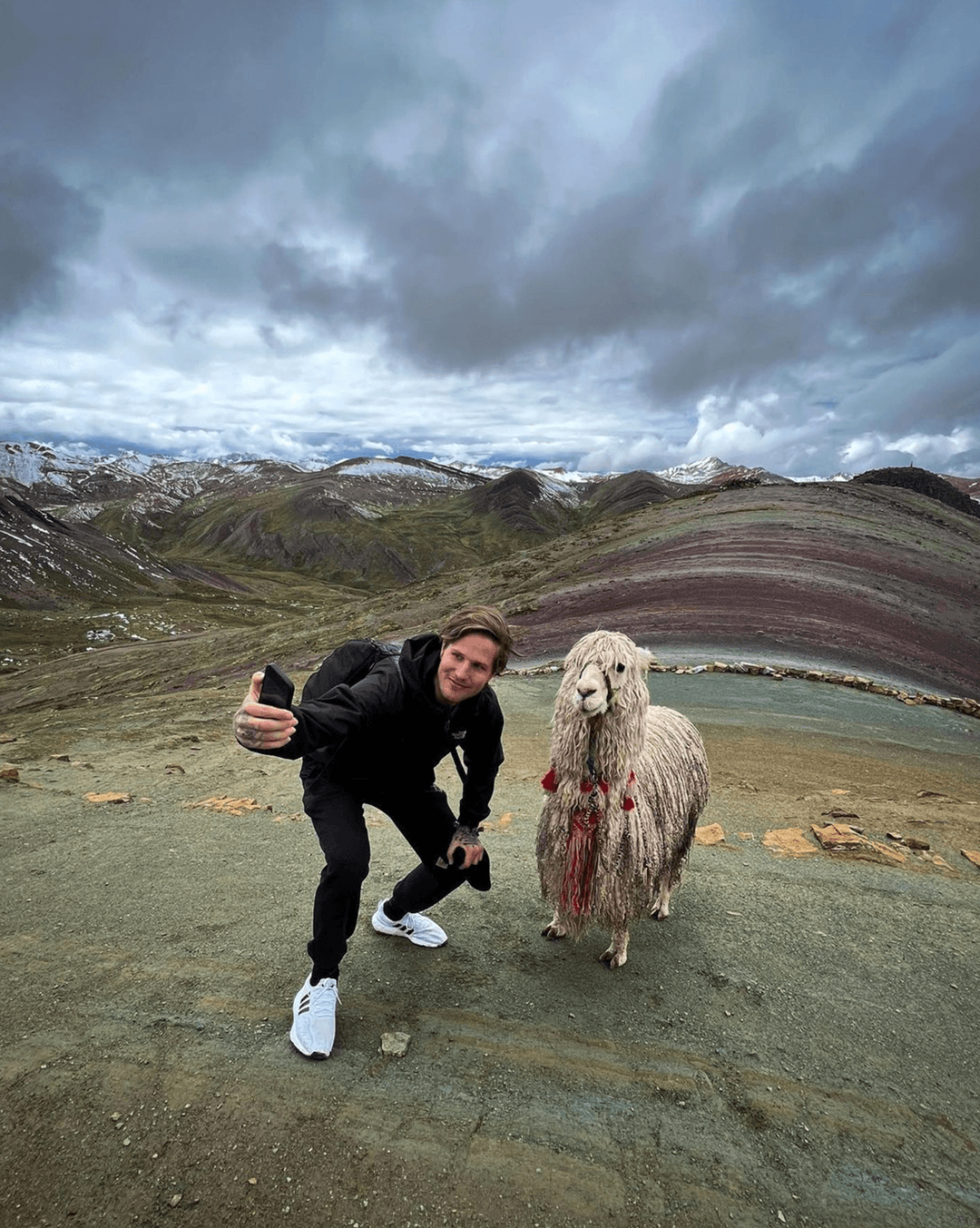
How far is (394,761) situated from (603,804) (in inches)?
61.7

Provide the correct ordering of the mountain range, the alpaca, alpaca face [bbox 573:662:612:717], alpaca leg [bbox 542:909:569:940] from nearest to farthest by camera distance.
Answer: alpaca face [bbox 573:662:612:717] < the alpaca < alpaca leg [bbox 542:909:569:940] < the mountain range

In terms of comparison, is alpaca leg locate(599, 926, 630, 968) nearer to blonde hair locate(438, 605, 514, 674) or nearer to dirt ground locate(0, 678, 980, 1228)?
dirt ground locate(0, 678, 980, 1228)

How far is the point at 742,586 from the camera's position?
2152 centimetres

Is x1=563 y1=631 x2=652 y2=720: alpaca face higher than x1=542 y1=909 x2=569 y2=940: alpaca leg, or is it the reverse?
x1=563 y1=631 x2=652 y2=720: alpaca face

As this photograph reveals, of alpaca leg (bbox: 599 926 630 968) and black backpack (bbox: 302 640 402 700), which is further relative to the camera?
alpaca leg (bbox: 599 926 630 968)

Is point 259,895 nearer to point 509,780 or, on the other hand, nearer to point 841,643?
point 509,780

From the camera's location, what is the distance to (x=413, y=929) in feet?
14.4

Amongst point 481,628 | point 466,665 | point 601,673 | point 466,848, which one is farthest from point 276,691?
point 601,673

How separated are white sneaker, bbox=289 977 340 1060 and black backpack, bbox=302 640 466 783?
150 centimetres

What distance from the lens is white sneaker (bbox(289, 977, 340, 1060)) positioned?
3.22m

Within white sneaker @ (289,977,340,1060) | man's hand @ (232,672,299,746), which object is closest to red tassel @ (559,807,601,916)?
white sneaker @ (289,977,340,1060)

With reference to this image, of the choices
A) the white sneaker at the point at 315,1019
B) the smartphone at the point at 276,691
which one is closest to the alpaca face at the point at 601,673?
the smartphone at the point at 276,691

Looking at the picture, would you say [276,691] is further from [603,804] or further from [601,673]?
[603,804]

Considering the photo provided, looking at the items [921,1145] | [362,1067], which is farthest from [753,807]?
[362,1067]
